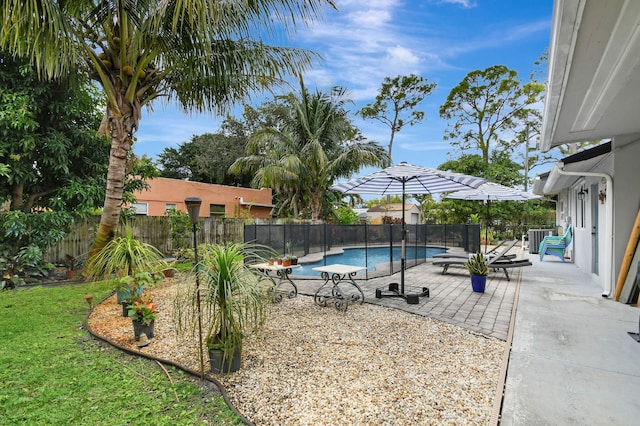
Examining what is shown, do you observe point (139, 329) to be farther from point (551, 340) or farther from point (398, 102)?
point (398, 102)

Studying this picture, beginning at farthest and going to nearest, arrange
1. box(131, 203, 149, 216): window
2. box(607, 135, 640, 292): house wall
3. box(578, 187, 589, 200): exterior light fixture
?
box(131, 203, 149, 216): window, box(578, 187, 589, 200): exterior light fixture, box(607, 135, 640, 292): house wall

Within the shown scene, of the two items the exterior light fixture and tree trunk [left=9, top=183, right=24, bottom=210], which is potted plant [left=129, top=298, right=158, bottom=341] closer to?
tree trunk [left=9, top=183, right=24, bottom=210]

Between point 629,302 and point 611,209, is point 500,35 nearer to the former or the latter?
point 611,209

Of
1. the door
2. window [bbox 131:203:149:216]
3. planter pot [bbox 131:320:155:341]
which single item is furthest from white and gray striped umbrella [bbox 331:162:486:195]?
window [bbox 131:203:149:216]

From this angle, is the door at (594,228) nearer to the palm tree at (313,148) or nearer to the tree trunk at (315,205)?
the palm tree at (313,148)

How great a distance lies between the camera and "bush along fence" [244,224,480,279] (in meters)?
9.16

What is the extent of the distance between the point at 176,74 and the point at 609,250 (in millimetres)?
9177

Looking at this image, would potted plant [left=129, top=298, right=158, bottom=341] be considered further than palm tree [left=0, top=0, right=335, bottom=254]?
No

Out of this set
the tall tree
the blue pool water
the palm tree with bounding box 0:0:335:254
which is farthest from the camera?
the tall tree

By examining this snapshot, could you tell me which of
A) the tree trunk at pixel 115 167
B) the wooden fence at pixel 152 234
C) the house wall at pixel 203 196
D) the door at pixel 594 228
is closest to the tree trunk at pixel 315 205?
the house wall at pixel 203 196

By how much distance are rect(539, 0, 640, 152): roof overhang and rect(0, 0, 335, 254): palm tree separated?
4.50 meters

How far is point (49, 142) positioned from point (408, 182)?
299 inches

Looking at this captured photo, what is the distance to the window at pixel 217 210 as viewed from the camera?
19.2 m

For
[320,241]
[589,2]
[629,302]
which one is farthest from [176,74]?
[629,302]
